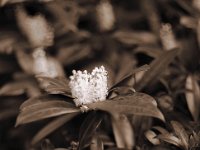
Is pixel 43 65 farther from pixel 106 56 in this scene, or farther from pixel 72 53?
pixel 106 56

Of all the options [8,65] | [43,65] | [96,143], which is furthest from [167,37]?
[8,65]

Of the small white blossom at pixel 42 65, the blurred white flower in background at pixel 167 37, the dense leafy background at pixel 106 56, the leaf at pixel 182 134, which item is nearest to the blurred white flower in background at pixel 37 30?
the dense leafy background at pixel 106 56

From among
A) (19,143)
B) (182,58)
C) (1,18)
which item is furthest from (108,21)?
(19,143)

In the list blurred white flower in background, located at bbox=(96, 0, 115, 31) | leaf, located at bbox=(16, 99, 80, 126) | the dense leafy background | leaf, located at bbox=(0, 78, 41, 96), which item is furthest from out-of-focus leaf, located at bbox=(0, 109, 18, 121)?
leaf, located at bbox=(16, 99, 80, 126)

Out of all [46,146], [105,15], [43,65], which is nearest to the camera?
[46,146]

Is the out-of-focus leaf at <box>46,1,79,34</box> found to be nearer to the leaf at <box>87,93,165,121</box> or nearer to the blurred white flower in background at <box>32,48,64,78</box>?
the blurred white flower in background at <box>32,48,64,78</box>

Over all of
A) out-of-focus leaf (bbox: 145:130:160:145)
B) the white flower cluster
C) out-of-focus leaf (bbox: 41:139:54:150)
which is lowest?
out-of-focus leaf (bbox: 41:139:54:150)
